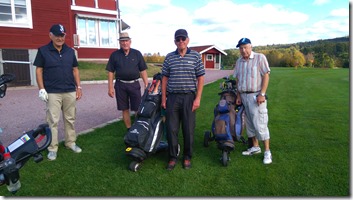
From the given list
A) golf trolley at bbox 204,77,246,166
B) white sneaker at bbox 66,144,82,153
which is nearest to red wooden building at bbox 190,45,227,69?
golf trolley at bbox 204,77,246,166

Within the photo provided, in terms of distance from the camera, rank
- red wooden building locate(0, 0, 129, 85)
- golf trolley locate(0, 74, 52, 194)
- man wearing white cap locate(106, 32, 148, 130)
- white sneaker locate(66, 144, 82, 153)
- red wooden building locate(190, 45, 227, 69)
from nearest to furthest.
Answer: golf trolley locate(0, 74, 52, 194), white sneaker locate(66, 144, 82, 153), man wearing white cap locate(106, 32, 148, 130), red wooden building locate(0, 0, 129, 85), red wooden building locate(190, 45, 227, 69)

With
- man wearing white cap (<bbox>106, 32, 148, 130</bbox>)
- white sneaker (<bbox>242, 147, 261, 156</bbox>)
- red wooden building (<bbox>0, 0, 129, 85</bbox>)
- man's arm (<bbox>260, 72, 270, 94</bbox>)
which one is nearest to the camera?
man's arm (<bbox>260, 72, 270, 94</bbox>)

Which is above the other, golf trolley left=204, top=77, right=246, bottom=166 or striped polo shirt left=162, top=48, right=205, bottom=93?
striped polo shirt left=162, top=48, right=205, bottom=93

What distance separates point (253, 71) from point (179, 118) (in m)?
1.27

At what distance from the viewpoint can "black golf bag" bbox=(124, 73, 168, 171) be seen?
3.79m

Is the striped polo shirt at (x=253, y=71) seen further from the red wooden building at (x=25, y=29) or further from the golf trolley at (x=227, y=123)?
the red wooden building at (x=25, y=29)

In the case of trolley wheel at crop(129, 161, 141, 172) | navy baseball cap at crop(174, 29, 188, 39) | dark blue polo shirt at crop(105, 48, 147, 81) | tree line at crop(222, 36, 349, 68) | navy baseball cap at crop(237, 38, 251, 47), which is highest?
tree line at crop(222, 36, 349, 68)

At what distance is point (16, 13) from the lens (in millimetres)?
13523

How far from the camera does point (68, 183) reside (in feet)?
11.5

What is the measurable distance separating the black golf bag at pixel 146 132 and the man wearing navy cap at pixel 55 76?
1.25 meters

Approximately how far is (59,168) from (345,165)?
13.2ft

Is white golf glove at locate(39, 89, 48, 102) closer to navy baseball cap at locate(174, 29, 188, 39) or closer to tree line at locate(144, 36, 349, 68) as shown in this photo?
navy baseball cap at locate(174, 29, 188, 39)

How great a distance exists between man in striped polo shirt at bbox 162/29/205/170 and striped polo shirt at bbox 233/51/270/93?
0.65 metres

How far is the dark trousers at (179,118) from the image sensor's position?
154 inches
